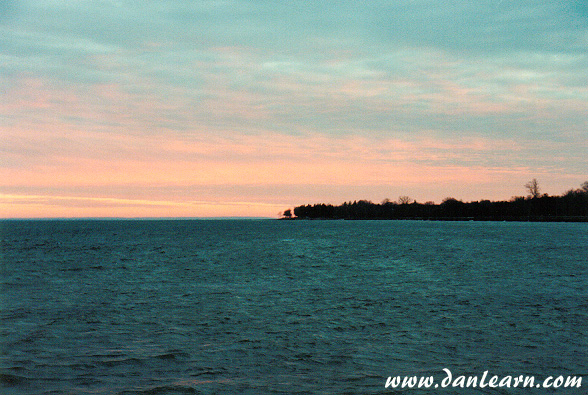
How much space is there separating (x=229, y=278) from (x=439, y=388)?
3021 cm

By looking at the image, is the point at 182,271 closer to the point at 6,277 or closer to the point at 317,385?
the point at 6,277

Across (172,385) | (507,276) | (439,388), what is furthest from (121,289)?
(507,276)

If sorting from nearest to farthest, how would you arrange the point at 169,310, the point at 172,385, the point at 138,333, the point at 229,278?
1. the point at 172,385
2. the point at 138,333
3. the point at 169,310
4. the point at 229,278

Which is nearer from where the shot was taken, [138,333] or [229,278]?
[138,333]

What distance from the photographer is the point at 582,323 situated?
22.8 m

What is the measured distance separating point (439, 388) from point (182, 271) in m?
38.3

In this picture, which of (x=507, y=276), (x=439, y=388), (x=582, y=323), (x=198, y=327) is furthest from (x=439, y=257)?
(x=439, y=388)

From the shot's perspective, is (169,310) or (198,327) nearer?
(198,327)

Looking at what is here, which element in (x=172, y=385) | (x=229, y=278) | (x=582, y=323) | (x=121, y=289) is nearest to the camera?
(x=172, y=385)

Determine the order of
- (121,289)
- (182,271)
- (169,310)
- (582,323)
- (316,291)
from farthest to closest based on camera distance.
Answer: (182,271) < (121,289) < (316,291) < (169,310) < (582,323)

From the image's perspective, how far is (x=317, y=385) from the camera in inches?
573

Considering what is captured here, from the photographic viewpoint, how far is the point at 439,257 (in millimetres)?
64312

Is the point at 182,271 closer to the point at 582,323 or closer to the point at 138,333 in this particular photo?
the point at 138,333

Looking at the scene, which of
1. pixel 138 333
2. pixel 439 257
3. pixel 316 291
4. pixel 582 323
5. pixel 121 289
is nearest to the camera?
pixel 138 333
